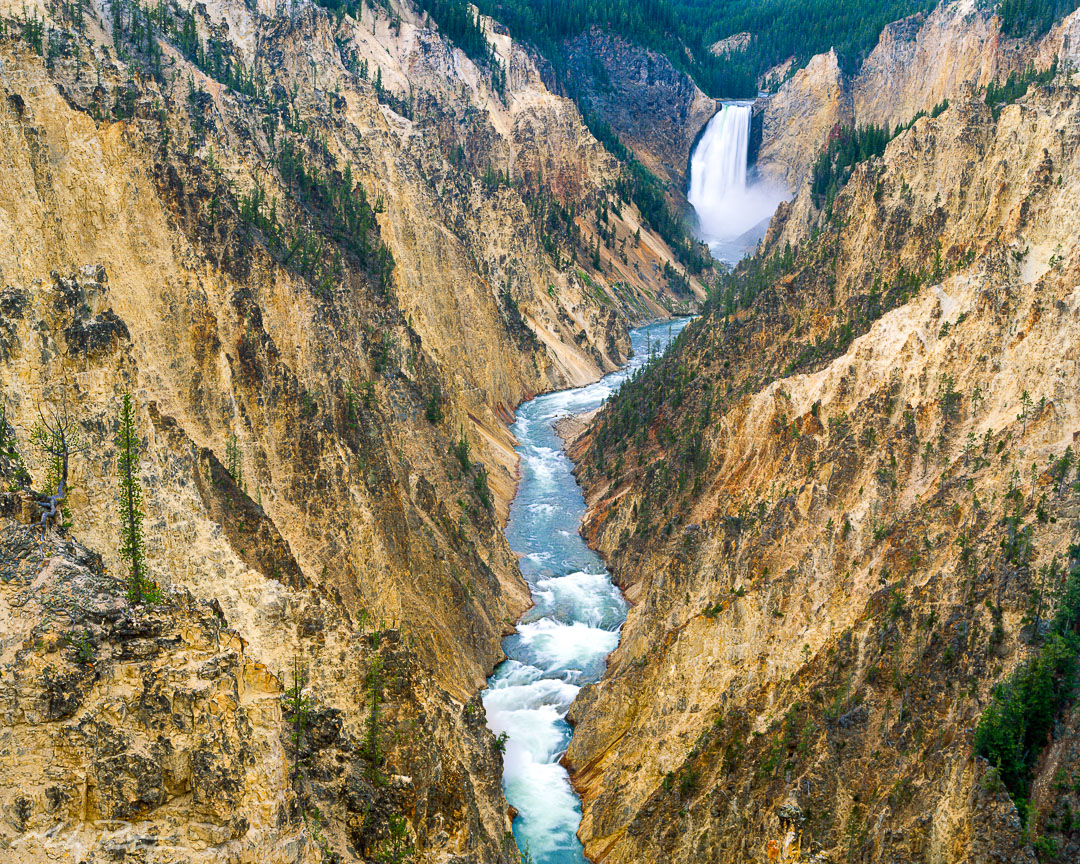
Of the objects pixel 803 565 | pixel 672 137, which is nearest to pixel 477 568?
pixel 803 565

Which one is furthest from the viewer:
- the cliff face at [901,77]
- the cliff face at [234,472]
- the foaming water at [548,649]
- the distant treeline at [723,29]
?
the distant treeline at [723,29]

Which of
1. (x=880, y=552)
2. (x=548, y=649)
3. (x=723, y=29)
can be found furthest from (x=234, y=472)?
(x=723, y=29)

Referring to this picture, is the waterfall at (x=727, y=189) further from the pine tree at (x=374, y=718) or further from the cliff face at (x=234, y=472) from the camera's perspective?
the pine tree at (x=374, y=718)

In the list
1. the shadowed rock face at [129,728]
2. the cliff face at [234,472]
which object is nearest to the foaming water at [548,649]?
the cliff face at [234,472]

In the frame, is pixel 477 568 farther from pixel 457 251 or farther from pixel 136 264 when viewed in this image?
pixel 457 251

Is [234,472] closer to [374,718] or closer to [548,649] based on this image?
[374,718]
